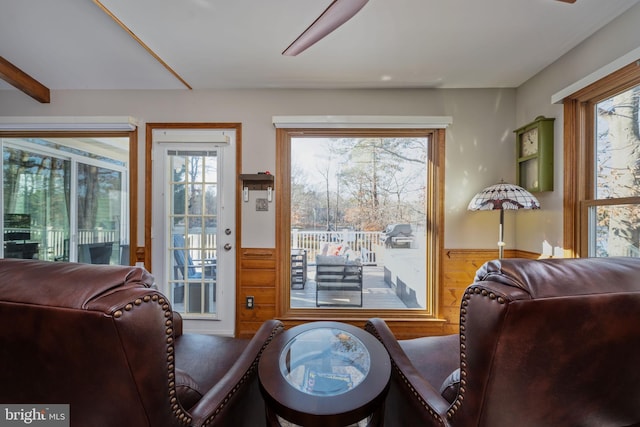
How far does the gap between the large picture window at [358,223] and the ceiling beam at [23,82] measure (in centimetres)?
247

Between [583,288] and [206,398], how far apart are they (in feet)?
4.14

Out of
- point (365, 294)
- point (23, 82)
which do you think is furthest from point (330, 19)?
point (23, 82)

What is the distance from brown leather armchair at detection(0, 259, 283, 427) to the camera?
27.3 inches

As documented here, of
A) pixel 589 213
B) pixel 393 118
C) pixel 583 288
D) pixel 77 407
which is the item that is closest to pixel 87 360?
pixel 77 407

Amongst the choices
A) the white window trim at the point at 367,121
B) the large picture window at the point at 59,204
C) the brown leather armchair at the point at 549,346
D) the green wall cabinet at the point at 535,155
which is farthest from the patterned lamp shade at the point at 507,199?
the large picture window at the point at 59,204

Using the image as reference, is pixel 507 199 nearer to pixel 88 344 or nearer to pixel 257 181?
pixel 257 181

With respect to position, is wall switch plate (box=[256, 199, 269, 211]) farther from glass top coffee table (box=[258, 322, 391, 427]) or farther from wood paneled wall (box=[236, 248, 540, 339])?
glass top coffee table (box=[258, 322, 391, 427])

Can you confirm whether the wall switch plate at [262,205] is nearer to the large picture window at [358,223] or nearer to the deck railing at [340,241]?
the large picture window at [358,223]

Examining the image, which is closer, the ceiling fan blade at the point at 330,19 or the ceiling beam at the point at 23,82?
the ceiling fan blade at the point at 330,19

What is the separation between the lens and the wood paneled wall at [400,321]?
2.57m

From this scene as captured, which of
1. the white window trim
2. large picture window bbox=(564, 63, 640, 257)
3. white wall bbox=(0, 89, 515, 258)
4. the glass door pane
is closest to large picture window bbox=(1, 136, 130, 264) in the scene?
the glass door pane

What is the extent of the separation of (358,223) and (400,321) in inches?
40.9

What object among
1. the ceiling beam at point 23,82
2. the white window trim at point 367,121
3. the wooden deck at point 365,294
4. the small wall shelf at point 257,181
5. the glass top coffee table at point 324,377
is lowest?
the wooden deck at point 365,294

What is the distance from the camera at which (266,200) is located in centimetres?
260
